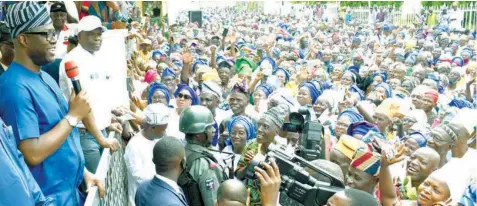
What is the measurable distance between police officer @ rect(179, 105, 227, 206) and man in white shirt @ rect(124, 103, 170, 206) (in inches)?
21.5

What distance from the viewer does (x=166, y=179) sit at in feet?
12.8

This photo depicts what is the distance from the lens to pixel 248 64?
39.0 ft

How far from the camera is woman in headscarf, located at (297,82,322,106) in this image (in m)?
8.62

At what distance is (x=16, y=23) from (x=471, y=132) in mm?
4395

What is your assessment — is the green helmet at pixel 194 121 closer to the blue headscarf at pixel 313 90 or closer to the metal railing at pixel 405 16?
the blue headscarf at pixel 313 90

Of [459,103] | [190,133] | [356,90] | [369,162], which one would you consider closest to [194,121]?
[190,133]

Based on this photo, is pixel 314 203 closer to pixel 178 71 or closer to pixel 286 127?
pixel 286 127

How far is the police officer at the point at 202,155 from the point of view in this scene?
4273 mm

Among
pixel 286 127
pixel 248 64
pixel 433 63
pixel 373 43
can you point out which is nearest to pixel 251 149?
pixel 286 127

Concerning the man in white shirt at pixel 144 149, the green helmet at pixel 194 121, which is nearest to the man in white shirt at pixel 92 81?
the man in white shirt at pixel 144 149

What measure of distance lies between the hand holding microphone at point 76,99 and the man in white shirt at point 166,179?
2.56 feet

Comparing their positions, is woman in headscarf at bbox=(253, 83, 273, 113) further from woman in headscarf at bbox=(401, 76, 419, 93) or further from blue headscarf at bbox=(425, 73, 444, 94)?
blue headscarf at bbox=(425, 73, 444, 94)

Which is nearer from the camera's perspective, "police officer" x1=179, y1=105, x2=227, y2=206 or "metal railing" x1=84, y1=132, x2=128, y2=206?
"metal railing" x1=84, y1=132, x2=128, y2=206

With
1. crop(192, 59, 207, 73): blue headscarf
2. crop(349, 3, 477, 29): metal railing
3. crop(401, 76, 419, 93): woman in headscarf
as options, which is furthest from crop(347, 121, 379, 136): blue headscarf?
crop(349, 3, 477, 29): metal railing
